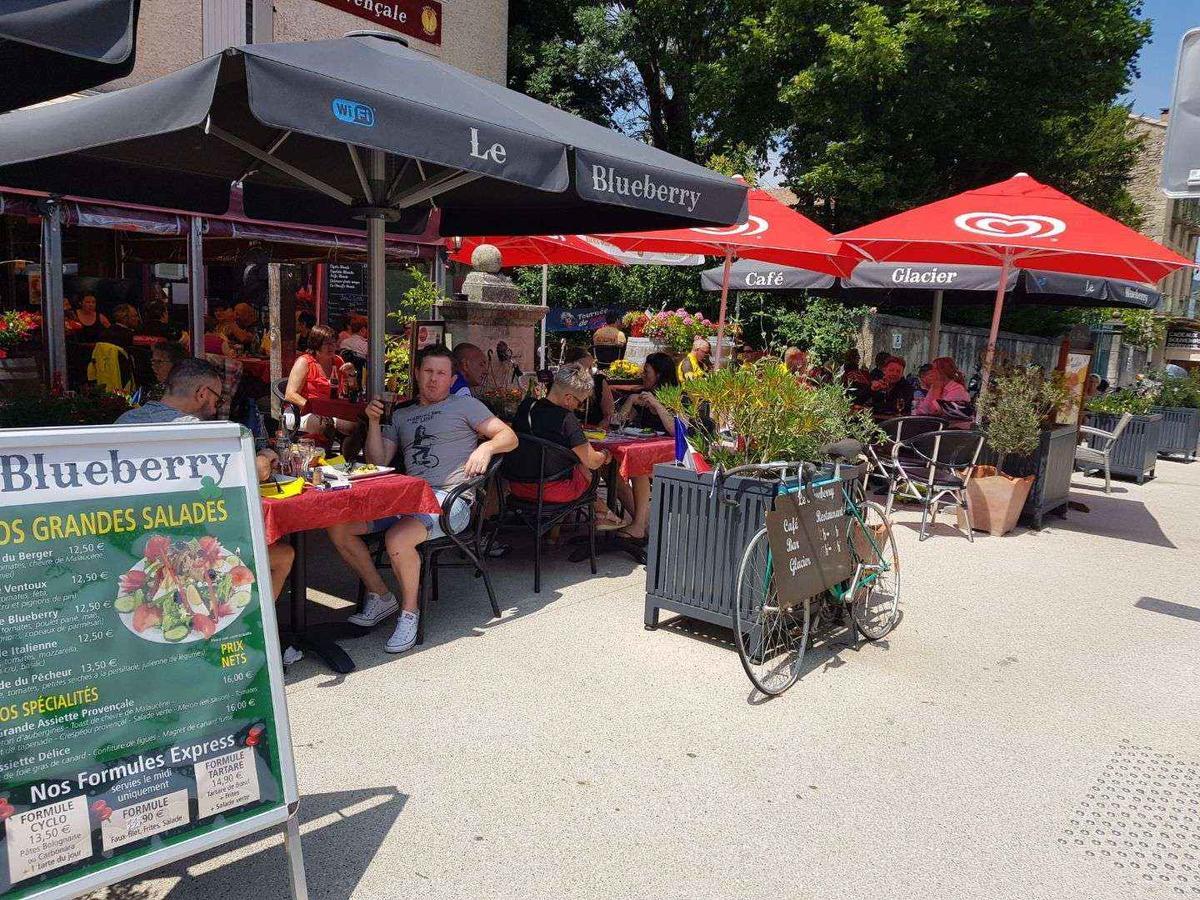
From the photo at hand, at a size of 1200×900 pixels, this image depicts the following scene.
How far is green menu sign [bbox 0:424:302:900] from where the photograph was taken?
1938mm

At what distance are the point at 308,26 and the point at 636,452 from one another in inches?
361

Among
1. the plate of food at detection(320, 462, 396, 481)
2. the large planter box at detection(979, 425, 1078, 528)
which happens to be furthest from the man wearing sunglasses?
the large planter box at detection(979, 425, 1078, 528)

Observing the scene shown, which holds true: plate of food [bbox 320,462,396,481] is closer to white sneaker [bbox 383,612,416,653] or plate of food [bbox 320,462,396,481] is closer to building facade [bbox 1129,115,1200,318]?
white sneaker [bbox 383,612,416,653]

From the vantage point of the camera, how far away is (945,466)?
7.30 m

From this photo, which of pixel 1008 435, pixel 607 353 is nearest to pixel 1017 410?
pixel 1008 435

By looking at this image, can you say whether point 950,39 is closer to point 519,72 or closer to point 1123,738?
point 519,72

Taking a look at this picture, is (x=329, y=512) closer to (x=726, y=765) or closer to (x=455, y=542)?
(x=455, y=542)

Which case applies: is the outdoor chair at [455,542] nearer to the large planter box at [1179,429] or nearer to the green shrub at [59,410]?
the green shrub at [59,410]

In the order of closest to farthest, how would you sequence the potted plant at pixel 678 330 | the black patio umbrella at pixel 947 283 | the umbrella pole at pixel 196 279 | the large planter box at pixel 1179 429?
the umbrella pole at pixel 196 279 → the black patio umbrella at pixel 947 283 → the potted plant at pixel 678 330 → the large planter box at pixel 1179 429

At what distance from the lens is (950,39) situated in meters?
13.5

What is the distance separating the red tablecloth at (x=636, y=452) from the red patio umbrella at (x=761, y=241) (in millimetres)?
1986

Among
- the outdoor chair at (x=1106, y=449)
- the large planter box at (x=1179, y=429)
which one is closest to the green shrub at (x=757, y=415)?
the outdoor chair at (x=1106, y=449)

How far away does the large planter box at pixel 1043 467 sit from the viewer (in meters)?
7.57

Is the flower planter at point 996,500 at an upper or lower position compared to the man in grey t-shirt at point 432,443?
lower
